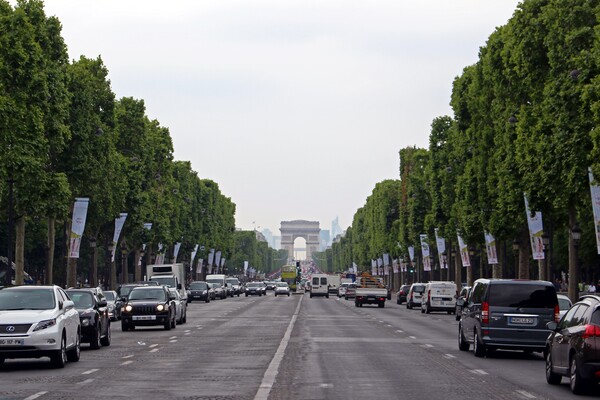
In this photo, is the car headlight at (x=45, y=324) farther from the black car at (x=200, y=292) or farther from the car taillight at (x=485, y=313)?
the black car at (x=200, y=292)

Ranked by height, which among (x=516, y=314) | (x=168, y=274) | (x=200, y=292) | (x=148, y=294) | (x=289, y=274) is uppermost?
(x=289, y=274)

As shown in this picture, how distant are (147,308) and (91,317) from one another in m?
12.5

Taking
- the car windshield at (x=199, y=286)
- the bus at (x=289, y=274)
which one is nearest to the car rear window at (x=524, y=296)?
the car windshield at (x=199, y=286)

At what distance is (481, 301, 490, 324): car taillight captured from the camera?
27859mm

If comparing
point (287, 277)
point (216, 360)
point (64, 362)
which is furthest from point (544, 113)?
point (287, 277)

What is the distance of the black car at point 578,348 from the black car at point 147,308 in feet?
80.0

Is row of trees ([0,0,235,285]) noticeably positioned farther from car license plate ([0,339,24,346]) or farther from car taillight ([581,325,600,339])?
car taillight ([581,325,600,339])

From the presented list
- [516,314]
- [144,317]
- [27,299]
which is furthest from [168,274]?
[27,299]

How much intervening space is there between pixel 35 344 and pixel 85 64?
49.8 m

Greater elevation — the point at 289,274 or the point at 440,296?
the point at 289,274

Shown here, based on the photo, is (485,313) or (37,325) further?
(485,313)

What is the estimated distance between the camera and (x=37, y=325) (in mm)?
24359

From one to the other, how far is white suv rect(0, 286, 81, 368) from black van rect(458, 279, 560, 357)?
31.0 ft

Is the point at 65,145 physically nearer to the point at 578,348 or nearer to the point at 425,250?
the point at 578,348
